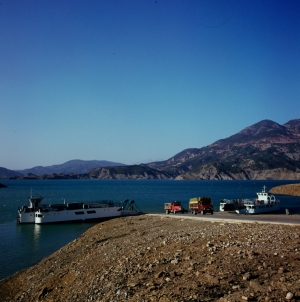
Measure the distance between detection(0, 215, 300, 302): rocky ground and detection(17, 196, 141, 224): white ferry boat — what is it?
32067mm

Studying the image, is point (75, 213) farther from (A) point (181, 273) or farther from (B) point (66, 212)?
(A) point (181, 273)

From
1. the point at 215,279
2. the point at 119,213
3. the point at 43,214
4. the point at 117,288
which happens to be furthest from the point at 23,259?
the point at 119,213

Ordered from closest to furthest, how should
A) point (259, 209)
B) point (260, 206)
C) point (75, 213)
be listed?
1. point (75, 213)
2. point (259, 209)
3. point (260, 206)

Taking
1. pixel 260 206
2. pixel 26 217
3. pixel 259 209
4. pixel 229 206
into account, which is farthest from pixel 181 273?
pixel 260 206

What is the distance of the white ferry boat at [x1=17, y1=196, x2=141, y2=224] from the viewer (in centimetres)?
5297

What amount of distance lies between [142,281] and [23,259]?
18.3 m

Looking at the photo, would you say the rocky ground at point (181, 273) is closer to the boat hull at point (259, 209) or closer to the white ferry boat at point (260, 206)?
the boat hull at point (259, 209)

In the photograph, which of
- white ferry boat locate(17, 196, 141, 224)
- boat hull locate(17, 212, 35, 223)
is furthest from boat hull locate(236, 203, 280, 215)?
boat hull locate(17, 212, 35, 223)

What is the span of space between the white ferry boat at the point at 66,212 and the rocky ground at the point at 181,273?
32.1 metres

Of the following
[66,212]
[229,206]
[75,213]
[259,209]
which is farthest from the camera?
[259,209]

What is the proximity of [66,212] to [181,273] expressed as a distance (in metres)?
44.2

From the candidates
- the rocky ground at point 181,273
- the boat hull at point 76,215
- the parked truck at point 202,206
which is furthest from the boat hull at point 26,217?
the rocky ground at point 181,273

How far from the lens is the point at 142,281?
13055 millimetres

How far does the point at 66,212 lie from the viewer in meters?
54.2
